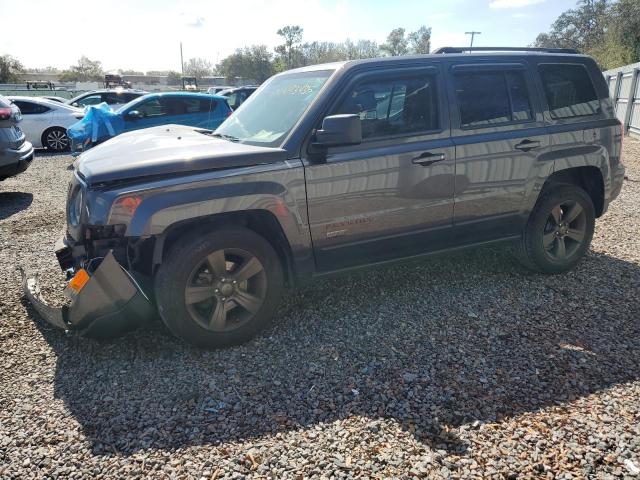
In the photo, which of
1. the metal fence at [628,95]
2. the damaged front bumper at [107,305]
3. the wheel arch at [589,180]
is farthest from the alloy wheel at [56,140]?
the metal fence at [628,95]

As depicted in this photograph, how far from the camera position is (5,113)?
23.7 ft

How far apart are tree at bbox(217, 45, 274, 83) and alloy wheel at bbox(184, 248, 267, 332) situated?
7645 cm

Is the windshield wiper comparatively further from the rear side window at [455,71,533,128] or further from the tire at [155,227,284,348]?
the rear side window at [455,71,533,128]

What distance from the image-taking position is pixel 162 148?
341 centimetres

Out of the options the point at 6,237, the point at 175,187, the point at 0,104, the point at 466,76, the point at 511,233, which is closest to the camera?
the point at 175,187

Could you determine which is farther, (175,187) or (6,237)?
(6,237)

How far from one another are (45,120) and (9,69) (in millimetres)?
49873

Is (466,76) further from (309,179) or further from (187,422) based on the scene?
(187,422)

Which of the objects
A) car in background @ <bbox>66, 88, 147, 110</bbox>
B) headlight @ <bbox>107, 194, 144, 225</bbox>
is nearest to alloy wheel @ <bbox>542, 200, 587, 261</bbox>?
headlight @ <bbox>107, 194, 144, 225</bbox>

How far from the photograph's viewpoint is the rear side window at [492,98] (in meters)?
3.93

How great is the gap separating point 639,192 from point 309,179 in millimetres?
7206

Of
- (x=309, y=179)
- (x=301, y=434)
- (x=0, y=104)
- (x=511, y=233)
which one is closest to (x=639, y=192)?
(x=511, y=233)

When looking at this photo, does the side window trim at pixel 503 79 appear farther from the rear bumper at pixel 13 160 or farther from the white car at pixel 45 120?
the white car at pixel 45 120

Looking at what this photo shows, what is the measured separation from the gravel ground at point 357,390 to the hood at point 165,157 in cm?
123
